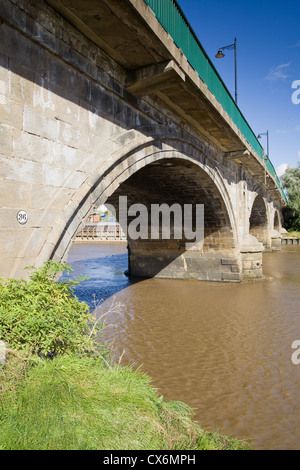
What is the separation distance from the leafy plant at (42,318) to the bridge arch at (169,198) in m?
0.87

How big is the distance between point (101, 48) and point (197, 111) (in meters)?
3.41

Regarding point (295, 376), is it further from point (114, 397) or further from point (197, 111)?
point (197, 111)

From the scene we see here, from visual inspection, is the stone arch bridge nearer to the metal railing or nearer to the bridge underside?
the metal railing

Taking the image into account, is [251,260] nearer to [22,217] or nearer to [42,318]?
[22,217]

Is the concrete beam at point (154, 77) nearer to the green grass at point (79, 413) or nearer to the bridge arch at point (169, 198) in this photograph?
the bridge arch at point (169, 198)

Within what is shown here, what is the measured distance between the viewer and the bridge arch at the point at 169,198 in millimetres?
4543

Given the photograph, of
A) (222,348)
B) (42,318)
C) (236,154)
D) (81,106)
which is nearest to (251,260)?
(236,154)

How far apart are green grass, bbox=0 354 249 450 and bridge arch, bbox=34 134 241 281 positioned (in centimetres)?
160

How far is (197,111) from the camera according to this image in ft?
25.0

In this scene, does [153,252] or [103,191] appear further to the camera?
[153,252]

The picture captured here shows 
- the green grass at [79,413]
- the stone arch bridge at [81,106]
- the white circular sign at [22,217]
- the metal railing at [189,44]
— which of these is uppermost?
the metal railing at [189,44]

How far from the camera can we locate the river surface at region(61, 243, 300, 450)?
390cm

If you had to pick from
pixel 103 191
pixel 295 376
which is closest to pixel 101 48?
pixel 103 191

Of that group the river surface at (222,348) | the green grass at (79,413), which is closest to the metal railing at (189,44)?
the river surface at (222,348)
